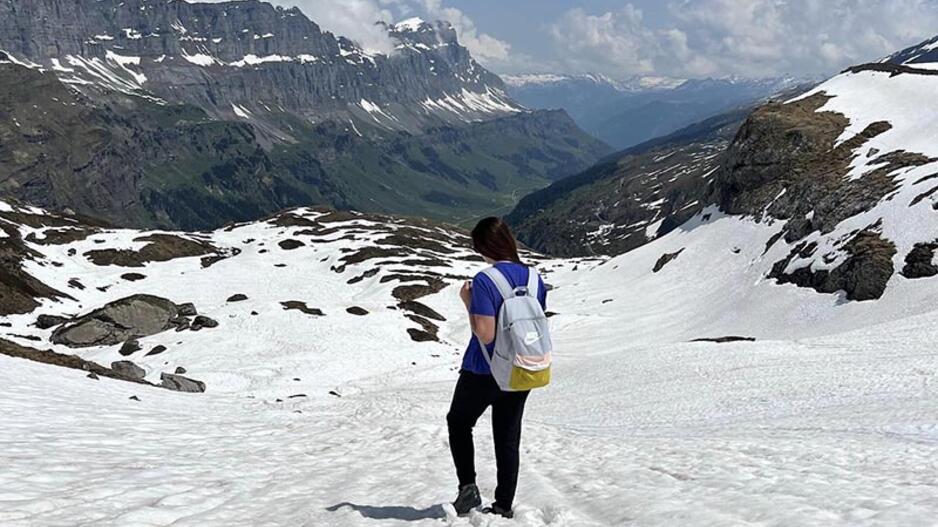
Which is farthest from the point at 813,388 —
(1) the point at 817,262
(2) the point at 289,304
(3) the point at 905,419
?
(2) the point at 289,304

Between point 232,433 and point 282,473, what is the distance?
6454 millimetres

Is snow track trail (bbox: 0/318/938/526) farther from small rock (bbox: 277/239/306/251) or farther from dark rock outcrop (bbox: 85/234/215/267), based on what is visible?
small rock (bbox: 277/239/306/251)

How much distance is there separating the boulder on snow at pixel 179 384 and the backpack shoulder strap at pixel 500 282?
113 feet

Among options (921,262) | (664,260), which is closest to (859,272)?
(921,262)

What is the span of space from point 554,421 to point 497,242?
17.7 m

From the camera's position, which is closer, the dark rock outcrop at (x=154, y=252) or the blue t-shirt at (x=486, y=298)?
the blue t-shirt at (x=486, y=298)

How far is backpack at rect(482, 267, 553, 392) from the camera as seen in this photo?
7887mm

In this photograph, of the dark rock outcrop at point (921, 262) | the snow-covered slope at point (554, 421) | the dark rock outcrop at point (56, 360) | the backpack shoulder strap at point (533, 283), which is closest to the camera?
the backpack shoulder strap at point (533, 283)

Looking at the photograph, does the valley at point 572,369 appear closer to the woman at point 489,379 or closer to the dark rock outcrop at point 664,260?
the dark rock outcrop at point 664,260

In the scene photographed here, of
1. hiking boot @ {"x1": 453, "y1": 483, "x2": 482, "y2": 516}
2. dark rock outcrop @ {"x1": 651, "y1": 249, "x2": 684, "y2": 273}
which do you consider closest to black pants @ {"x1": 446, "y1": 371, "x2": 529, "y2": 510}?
hiking boot @ {"x1": 453, "y1": 483, "x2": 482, "y2": 516}

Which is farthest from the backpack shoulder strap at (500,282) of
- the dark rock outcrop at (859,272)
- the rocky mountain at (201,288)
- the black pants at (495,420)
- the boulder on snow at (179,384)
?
the dark rock outcrop at (859,272)

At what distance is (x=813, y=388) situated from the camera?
21.9 meters

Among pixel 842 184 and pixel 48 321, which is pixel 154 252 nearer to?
pixel 48 321

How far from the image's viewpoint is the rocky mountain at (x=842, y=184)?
43406 millimetres
